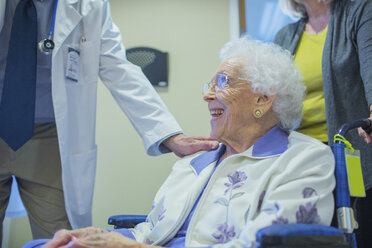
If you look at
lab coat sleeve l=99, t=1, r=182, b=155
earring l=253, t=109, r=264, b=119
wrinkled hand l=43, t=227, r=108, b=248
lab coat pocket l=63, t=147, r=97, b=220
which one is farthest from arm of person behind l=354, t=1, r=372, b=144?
lab coat pocket l=63, t=147, r=97, b=220

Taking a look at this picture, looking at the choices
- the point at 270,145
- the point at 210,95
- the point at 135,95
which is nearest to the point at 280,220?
the point at 270,145

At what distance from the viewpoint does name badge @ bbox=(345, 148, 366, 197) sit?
0.98 metres

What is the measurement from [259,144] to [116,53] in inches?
32.4

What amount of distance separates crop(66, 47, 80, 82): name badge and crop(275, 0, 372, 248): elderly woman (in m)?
0.92

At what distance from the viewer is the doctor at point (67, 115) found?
1.40 m

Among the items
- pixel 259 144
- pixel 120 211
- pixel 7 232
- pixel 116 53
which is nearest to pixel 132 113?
pixel 116 53

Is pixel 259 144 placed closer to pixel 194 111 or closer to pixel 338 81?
pixel 338 81

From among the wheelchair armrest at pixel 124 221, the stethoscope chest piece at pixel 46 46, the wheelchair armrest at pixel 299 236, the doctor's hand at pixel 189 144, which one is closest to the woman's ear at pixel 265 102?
the doctor's hand at pixel 189 144

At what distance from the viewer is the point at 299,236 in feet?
2.45

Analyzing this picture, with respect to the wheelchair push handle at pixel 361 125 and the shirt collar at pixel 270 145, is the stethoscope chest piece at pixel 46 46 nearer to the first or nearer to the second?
the shirt collar at pixel 270 145

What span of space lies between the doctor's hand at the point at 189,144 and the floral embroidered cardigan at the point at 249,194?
11 centimetres

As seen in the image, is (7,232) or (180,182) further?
(7,232)

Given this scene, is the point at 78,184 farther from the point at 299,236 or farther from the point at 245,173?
the point at 299,236

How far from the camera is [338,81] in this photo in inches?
52.5
